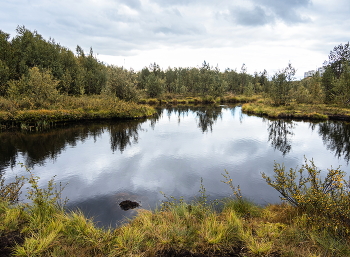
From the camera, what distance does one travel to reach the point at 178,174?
10953 millimetres

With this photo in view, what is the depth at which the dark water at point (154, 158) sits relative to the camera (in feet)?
29.5

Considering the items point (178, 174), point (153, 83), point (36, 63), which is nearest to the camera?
point (178, 174)

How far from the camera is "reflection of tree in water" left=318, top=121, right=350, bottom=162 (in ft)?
49.3

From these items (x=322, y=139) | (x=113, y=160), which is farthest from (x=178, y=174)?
(x=322, y=139)

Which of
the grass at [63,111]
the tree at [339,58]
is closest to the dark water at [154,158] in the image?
the grass at [63,111]

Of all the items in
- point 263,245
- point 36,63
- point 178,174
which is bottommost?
point 178,174

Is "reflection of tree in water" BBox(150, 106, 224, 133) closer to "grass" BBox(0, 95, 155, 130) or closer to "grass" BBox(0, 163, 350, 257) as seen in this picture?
"grass" BBox(0, 95, 155, 130)

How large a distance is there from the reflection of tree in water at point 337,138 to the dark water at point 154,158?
71mm

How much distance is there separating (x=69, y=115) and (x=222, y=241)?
80.8 ft

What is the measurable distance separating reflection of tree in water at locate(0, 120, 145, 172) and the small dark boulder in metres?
7.18

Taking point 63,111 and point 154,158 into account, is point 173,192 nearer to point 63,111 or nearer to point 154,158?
point 154,158

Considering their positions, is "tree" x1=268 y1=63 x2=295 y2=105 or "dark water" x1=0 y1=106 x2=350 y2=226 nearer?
"dark water" x1=0 y1=106 x2=350 y2=226

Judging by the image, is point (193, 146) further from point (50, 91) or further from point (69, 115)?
point (50, 91)

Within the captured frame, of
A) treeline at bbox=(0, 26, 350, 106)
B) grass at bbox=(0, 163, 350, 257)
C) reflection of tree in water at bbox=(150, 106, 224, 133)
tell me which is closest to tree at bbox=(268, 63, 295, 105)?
treeline at bbox=(0, 26, 350, 106)
